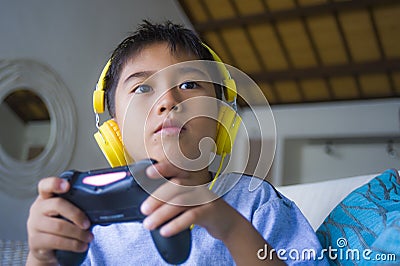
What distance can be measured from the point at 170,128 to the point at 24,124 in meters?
2.30

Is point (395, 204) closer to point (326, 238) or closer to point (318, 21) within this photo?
point (326, 238)

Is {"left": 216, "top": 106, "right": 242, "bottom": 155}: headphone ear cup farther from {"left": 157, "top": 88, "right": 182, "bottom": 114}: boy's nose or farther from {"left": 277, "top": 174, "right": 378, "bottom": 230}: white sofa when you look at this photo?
{"left": 277, "top": 174, "right": 378, "bottom": 230}: white sofa

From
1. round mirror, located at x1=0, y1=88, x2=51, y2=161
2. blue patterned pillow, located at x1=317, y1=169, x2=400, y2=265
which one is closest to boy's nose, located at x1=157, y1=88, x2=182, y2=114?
blue patterned pillow, located at x1=317, y1=169, x2=400, y2=265

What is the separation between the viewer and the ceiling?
3.86 metres

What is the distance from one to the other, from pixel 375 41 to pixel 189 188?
12.6 feet

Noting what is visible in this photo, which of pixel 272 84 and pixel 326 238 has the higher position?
pixel 272 84

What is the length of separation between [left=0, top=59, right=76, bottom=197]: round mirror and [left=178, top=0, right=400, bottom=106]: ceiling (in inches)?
65.0

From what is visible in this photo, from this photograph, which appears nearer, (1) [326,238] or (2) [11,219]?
(1) [326,238]

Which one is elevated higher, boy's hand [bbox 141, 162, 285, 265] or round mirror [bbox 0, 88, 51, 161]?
round mirror [bbox 0, 88, 51, 161]

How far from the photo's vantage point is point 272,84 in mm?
4621

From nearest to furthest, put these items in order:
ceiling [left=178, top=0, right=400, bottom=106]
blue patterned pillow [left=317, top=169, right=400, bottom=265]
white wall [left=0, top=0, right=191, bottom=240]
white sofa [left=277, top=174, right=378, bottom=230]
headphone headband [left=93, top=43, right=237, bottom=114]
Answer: blue patterned pillow [left=317, top=169, right=400, bottom=265], headphone headband [left=93, top=43, right=237, bottom=114], white sofa [left=277, top=174, right=378, bottom=230], white wall [left=0, top=0, right=191, bottom=240], ceiling [left=178, top=0, right=400, bottom=106]

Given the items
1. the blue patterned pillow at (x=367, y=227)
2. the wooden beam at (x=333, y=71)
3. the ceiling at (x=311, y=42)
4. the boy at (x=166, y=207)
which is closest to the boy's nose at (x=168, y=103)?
the boy at (x=166, y=207)

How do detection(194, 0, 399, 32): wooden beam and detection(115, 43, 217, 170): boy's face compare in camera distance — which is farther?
detection(194, 0, 399, 32): wooden beam

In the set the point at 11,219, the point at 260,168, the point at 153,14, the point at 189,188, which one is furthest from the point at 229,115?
the point at 153,14
